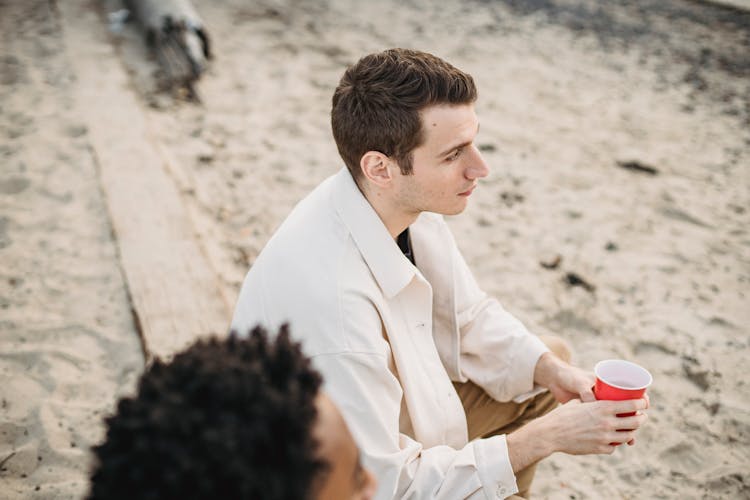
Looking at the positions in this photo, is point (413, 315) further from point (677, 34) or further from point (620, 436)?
point (677, 34)

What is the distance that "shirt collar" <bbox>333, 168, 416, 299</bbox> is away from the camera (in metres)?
2.07

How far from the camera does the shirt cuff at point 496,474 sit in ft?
6.27

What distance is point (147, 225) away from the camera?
3939mm

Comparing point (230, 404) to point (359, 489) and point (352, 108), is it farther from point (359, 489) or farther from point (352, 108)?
point (352, 108)

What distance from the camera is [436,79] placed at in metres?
2.24

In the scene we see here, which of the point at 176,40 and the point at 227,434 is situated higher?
the point at 227,434

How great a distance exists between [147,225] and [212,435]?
10.1 feet

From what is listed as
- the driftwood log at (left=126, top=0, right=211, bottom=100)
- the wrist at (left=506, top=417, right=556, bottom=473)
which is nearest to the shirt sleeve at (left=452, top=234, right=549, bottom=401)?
the wrist at (left=506, top=417, right=556, bottom=473)

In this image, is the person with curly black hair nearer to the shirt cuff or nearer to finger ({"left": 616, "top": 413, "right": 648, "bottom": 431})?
the shirt cuff

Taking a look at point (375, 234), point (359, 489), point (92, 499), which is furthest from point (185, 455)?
point (375, 234)

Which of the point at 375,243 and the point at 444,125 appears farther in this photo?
the point at 444,125

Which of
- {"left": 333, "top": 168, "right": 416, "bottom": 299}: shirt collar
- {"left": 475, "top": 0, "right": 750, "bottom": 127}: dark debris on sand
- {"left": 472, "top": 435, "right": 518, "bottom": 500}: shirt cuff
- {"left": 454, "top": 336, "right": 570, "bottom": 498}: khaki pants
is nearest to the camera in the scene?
{"left": 472, "top": 435, "right": 518, "bottom": 500}: shirt cuff

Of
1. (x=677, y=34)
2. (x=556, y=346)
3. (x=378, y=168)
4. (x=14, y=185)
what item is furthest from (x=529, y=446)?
(x=677, y=34)

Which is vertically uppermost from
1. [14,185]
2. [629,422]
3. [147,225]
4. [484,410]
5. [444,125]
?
[444,125]
